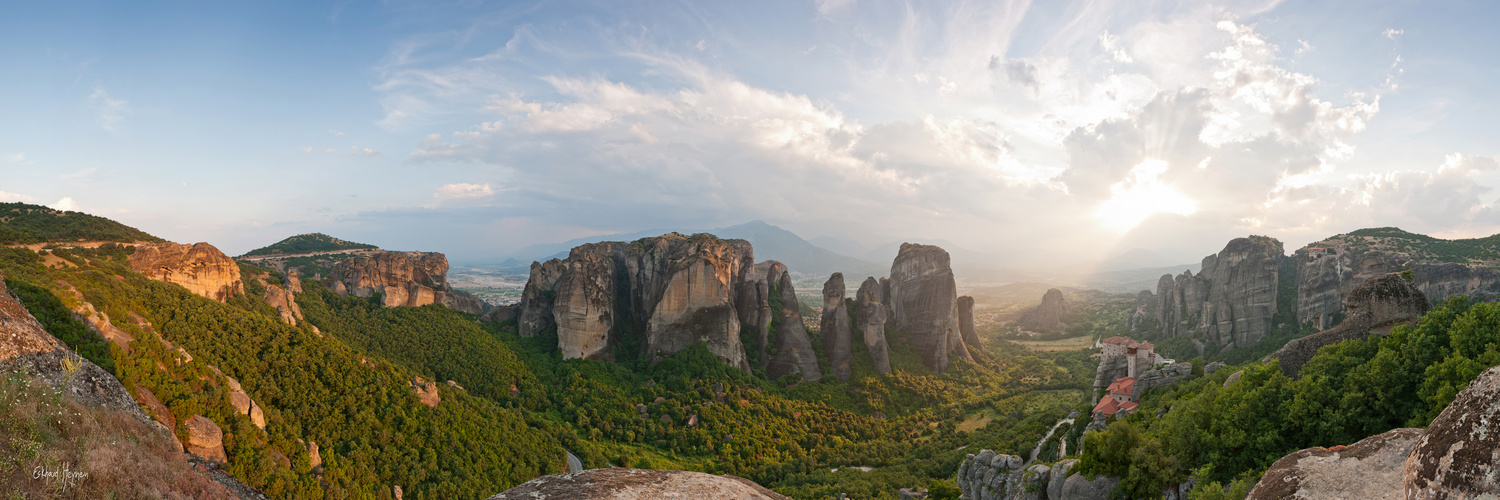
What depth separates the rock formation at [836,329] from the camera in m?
52.0

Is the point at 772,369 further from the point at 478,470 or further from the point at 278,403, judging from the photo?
the point at 278,403

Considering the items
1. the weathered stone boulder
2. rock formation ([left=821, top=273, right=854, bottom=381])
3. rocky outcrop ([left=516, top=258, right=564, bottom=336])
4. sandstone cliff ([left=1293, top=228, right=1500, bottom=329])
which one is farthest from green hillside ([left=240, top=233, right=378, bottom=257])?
sandstone cliff ([left=1293, top=228, right=1500, bottom=329])

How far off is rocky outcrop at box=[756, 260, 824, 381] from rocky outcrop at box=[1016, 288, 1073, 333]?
6973 centimetres

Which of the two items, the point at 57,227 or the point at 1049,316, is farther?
the point at 1049,316

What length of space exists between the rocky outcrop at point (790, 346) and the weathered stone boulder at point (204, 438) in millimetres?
39274

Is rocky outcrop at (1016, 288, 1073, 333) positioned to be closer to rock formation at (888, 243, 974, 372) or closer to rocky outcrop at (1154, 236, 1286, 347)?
rocky outcrop at (1154, 236, 1286, 347)

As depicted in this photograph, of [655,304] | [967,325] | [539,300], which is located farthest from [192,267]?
[967,325]

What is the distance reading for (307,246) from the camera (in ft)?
243

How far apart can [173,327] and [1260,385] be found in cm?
4460

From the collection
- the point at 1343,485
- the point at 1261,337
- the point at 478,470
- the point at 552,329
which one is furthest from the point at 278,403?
the point at 1261,337

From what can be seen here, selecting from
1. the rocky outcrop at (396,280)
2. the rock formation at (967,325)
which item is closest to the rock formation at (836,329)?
the rock formation at (967,325)

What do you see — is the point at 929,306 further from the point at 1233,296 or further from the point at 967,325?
the point at 1233,296

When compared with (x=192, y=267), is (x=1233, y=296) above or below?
below

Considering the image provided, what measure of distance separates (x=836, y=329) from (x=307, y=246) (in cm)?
7766
